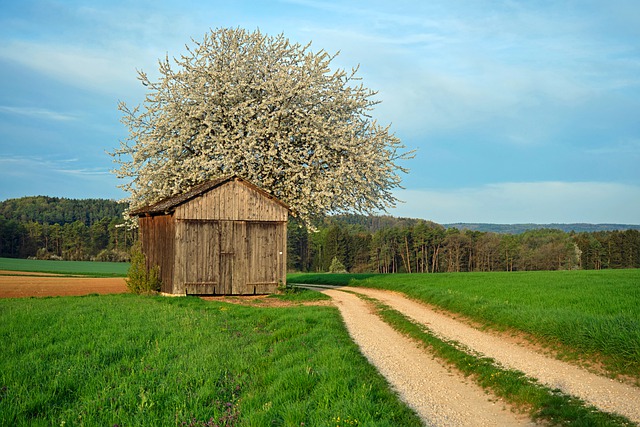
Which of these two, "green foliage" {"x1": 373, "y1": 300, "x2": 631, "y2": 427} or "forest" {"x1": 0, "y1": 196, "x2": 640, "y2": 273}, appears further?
"forest" {"x1": 0, "y1": 196, "x2": 640, "y2": 273}

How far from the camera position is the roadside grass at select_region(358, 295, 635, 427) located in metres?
7.47

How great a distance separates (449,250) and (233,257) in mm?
93747

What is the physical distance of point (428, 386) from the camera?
9.74 meters

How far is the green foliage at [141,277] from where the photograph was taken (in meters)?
27.4

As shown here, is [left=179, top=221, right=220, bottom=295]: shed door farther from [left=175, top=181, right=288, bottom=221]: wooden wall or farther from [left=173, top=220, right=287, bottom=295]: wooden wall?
[left=175, top=181, right=288, bottom=221]: wooden wall

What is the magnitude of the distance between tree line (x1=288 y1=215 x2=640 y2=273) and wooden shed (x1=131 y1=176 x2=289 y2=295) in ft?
263

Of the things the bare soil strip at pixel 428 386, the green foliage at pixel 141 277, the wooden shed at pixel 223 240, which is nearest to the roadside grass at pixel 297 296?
the wooden shed at pixel 223 240

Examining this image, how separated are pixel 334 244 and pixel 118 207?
77.0m

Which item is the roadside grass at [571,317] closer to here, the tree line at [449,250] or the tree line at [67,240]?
the tree line at [449,250]

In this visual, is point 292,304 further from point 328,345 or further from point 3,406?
point 3,406

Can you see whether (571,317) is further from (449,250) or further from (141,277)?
(449,250)

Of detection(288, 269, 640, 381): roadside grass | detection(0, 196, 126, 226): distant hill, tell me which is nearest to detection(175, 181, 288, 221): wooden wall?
detection(288, 269, 640, 381): roadside grass

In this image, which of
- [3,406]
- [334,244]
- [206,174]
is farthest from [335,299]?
[334,244]

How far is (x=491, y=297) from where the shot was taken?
68.2 ft
